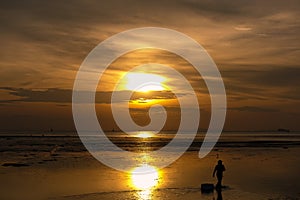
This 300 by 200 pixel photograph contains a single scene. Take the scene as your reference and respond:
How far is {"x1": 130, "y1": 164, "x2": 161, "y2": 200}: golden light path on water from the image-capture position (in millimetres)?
24194

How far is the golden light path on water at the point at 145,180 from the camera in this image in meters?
24.2

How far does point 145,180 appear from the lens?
30.2m

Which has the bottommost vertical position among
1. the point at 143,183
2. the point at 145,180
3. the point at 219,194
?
the point at 219,194

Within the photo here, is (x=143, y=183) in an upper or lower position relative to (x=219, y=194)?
upper

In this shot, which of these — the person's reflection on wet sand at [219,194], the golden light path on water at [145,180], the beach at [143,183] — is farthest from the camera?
the golden light path on water at [145,180]

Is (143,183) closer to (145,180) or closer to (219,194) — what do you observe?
(145,180)

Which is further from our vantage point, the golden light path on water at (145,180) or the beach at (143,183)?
the golden light path on water at (145,180)

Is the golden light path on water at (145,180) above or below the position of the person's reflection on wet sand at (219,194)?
above

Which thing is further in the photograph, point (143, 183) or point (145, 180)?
point (145, 180)

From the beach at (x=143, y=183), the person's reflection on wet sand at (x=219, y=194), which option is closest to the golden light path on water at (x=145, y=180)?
the beach at (x=143, y=183)

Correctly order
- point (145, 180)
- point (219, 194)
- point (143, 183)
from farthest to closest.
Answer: point (145, 180), point (143, 183), point (219, 194)

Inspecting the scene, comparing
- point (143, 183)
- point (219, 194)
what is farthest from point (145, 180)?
point (219, 194)

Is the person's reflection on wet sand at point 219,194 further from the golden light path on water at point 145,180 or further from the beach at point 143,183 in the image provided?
the golden light path on water at point 145,180

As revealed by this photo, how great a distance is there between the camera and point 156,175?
3350 cm
